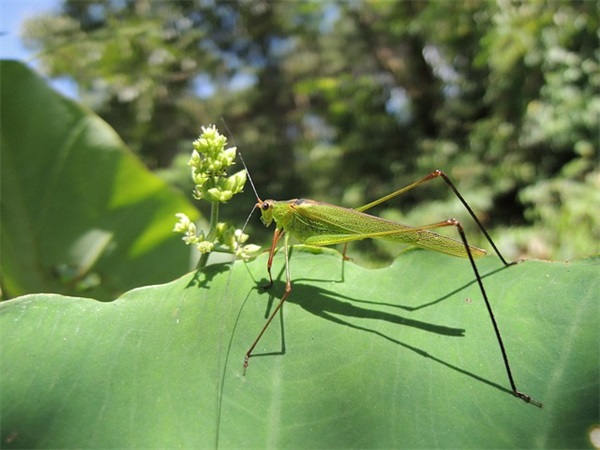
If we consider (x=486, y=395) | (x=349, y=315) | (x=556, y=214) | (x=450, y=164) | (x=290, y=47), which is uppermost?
(x=290, y=47)

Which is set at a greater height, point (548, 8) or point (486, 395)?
point (548, 8)

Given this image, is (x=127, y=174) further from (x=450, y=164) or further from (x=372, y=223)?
(x=450, y=164)

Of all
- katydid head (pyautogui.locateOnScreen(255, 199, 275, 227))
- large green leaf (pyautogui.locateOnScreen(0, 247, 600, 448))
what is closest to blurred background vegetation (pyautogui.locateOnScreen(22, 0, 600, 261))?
katydid head (pyautogui.locateOnScreen(255, 199, 275, 227))

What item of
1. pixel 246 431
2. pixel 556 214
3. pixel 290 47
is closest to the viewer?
pixel 246 431

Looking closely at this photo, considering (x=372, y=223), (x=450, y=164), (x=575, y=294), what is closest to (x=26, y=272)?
(x=372, y=223)

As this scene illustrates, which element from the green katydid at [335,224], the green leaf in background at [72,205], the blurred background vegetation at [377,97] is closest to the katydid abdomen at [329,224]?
the green katydid at [335,224]

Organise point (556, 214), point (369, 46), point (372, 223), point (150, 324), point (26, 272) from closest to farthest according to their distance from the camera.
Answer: point (150, 324)
point (26, 272)
point (372, 223)
point (556, 214)
point (369, 46)
